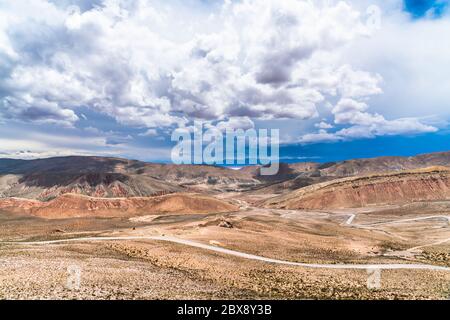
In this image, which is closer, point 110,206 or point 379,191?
point 110,206

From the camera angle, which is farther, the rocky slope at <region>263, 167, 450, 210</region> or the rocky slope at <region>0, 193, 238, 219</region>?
the rocky slope at <region>263, 167, 450, 210</region>

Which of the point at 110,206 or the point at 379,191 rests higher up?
the point at 379,191

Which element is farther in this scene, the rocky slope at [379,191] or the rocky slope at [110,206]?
the rocky slope at [379,191]

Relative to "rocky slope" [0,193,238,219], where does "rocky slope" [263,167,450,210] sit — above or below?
above
